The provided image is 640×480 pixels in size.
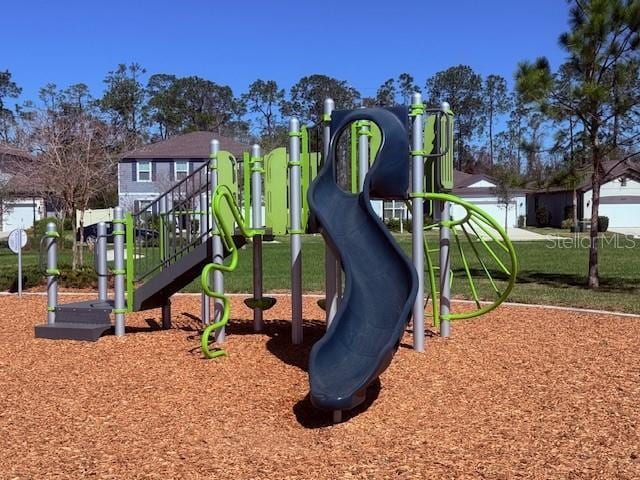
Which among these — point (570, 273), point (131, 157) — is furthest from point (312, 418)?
point (131, 157)

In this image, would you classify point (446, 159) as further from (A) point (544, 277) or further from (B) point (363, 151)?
(A) point (544, 277)

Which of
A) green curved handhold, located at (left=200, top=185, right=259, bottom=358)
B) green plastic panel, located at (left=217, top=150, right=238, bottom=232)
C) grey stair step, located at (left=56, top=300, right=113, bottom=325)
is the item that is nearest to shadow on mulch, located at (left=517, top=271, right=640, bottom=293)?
green plastic panel, located at (left=217, top=150, right=238, bottom=232)

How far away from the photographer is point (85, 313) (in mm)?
9008

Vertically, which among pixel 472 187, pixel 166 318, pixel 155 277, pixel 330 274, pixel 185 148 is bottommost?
pixel 166 318

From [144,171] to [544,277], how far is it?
3048cm

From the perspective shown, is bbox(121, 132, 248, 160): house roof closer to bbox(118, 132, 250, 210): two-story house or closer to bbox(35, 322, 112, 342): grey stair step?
bbox(118, 132, 250, 210): two-story house

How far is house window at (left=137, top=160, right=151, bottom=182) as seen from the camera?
42.3 meters

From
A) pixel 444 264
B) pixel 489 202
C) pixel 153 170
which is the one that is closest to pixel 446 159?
pixel 444 264

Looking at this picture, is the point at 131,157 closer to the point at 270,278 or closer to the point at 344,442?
the point at 270,278

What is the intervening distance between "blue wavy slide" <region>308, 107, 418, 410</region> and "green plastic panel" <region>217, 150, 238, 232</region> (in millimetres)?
1440

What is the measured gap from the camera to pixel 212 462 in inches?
183

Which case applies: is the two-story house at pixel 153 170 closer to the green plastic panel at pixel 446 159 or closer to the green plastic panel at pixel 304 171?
the green plastic panel at pixel 446 159

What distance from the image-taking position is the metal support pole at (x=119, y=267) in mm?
8719

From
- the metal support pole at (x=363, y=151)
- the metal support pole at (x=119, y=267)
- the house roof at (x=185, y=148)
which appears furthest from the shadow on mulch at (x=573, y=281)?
the house roof at (x=185, y=148)
